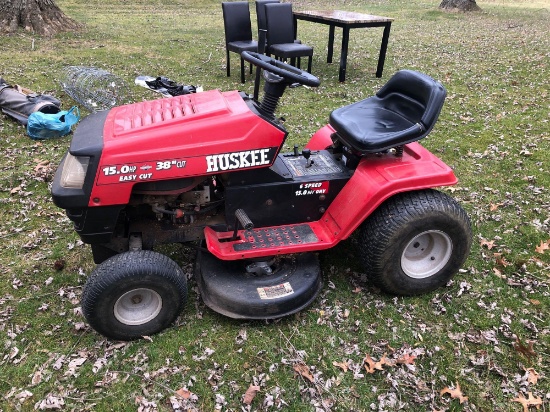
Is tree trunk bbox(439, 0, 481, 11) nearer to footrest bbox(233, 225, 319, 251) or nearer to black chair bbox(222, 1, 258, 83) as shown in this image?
black chair bbox(222, 1, 258, 83)

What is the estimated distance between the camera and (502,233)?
13.8 ft

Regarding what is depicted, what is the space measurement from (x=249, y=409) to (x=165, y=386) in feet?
1.78

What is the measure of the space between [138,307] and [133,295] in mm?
126

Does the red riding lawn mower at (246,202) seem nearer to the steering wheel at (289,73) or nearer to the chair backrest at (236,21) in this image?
the steering wheel at (289,73)

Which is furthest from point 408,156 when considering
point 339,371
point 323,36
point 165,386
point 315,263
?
point 323,36

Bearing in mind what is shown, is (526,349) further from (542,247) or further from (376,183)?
(376,183)

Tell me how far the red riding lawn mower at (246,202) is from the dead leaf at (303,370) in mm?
362

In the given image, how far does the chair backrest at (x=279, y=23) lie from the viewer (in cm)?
838

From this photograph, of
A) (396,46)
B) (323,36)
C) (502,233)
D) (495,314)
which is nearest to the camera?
(495,314)

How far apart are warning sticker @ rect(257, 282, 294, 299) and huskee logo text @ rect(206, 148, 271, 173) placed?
86cm

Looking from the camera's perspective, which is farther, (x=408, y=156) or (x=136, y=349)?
(x=408, y=156)

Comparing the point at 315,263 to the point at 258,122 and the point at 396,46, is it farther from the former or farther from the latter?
the point at 396,46

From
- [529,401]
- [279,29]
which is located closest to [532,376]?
[529,401]

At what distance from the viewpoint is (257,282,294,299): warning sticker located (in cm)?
306
